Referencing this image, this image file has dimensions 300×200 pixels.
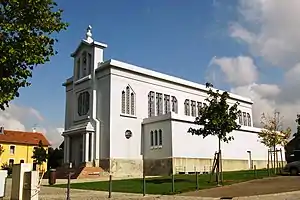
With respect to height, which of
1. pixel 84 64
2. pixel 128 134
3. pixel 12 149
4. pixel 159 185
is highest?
pixel 84 64

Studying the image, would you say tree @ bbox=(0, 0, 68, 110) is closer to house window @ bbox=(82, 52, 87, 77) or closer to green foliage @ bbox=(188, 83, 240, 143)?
green foliage @ bbox=(188, 83, 240, 143)

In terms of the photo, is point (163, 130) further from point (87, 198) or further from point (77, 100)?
point (87, 198)

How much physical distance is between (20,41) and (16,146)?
68.2 meters

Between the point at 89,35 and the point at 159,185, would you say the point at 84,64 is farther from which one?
the point at 159,185

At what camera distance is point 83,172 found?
40.0 m

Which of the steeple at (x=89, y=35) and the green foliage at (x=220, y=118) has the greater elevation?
the steeple at (x=89, y=35)

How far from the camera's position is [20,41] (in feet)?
45.5

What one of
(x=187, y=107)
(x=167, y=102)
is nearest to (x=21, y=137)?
(x=167, y=102)

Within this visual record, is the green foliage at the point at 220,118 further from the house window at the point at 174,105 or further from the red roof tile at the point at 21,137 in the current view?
the red roof tile at the point at 21,137

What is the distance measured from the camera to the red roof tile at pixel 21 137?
76250 millimetres

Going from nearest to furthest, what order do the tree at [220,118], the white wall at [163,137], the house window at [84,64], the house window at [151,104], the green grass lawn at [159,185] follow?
the green grass lawn at [159,185]
the tree at [220,118]
the white wall at [163,137]
the house window at [151,104]
the house window at [84,64]

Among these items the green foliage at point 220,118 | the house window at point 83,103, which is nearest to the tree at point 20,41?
the green foliage at point 220,118

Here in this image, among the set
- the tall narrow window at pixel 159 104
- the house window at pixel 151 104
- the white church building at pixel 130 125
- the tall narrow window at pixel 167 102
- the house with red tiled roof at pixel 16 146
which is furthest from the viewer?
the house with red tiled roof at pixel 16 146

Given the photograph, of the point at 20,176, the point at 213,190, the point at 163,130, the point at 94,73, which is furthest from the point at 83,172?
the point at 20,176
